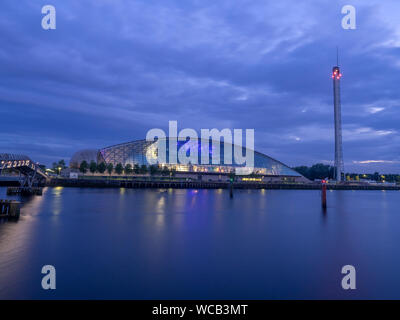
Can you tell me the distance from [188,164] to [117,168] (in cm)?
2959

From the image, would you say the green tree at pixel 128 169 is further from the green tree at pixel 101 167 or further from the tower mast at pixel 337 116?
the tower mast at pixel 337 116

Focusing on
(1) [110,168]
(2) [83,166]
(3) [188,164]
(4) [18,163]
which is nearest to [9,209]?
(4) [18,163]

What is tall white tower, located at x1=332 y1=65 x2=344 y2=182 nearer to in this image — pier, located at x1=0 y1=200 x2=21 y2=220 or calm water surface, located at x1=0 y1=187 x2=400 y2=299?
calm water surface, located at x1=0 y1=187 x2=400 y2=299

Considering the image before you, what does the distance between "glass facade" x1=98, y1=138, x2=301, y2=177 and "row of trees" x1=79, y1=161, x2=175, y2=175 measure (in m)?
5.12

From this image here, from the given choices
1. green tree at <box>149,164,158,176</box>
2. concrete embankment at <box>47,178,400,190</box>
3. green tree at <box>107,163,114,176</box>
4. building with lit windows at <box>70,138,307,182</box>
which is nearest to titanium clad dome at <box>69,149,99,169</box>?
building with lit windows at <box>70,138,307,182</box>

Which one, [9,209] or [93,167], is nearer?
[9,209]

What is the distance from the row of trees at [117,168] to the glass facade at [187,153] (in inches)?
202

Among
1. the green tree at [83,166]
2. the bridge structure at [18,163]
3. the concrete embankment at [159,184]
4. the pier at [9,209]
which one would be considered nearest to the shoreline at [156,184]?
the concrete embankment at [159,184]

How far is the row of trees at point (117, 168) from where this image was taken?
367 ft

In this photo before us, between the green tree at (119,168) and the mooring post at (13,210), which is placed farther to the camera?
the green tree at (119,168)

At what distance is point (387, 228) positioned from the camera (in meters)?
30.5

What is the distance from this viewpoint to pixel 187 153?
129 metres

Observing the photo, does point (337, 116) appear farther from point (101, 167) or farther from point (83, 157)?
point (83, 157)
